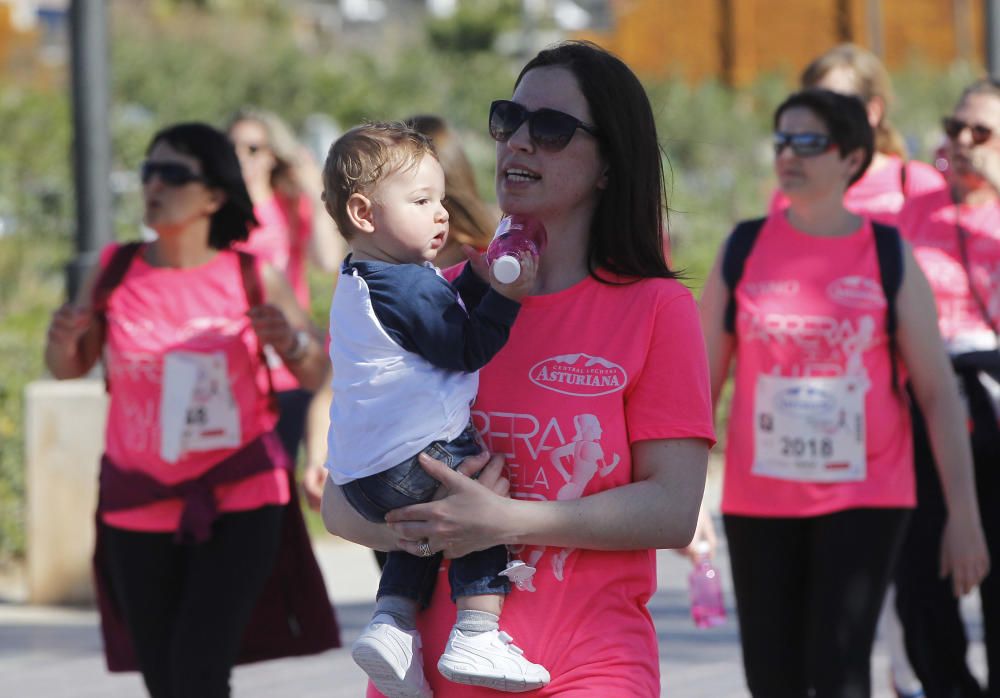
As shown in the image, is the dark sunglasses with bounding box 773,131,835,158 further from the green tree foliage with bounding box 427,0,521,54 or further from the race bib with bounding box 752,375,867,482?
the green tree foliage with bounding box 427,0,521,54

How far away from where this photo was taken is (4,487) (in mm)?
8344

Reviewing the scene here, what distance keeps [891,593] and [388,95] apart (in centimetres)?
3112

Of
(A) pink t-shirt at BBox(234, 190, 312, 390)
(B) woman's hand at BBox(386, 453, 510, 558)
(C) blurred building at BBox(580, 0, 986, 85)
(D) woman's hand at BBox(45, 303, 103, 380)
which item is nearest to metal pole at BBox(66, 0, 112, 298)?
(A) pink t-shirt at BBox(234, 190, 312, 390)

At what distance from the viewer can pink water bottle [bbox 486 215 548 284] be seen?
2.66m

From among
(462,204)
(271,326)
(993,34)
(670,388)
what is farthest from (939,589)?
(993,34)

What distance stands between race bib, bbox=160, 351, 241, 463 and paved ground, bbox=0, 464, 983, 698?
5.65 feet

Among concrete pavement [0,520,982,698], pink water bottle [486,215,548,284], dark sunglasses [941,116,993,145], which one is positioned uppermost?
dark sunglasses [941,116,993,145]

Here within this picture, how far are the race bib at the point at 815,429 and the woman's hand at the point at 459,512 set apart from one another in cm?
197

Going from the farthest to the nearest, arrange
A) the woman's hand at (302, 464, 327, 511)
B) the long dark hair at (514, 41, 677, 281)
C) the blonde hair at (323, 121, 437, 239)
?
the woman's hand at (302, 464, 327, 511) < the blonde hair at (323, 121, 437, 239) < the long dark hair at (514, 41, 677, 281)

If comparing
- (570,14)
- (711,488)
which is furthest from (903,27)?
(711,488)

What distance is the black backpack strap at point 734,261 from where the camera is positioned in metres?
4.63

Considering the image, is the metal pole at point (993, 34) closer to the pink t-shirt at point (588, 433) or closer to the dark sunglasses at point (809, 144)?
the dark sunglasses at point (809, 144)

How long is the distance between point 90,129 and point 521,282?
5.72 m

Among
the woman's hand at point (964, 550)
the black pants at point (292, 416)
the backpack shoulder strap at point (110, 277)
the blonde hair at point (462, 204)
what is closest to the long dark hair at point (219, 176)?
the backpack shoulder strap at point (110, 277)
